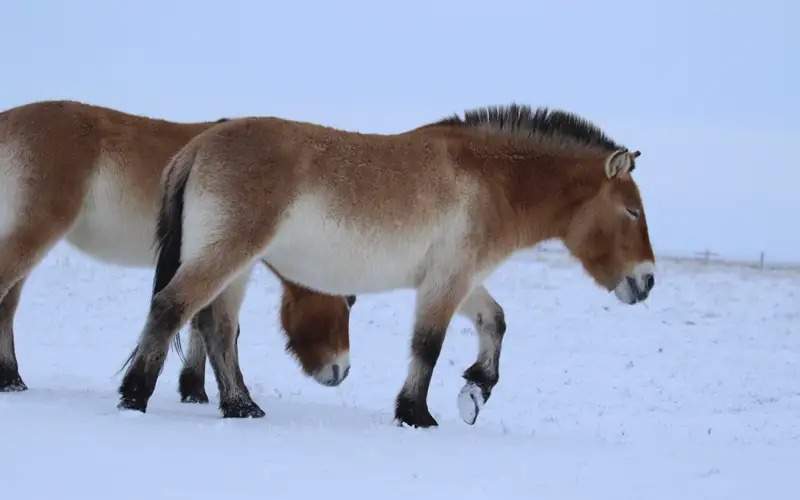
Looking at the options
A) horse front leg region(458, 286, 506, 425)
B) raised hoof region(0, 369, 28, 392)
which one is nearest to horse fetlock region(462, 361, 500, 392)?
horse front leg region(458, 286, 506, 425)

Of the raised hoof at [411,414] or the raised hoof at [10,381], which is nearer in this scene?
the raised hoof at [411,414]

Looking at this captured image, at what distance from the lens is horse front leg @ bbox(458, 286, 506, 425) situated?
26.3 ft

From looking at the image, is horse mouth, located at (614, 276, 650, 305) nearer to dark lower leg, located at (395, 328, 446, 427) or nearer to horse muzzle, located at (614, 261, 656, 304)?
horse muzzle, located at (614, 261, 656, 304)

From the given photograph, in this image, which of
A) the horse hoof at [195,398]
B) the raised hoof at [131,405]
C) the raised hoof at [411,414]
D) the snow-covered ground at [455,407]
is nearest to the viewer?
the snow-covered ground at [455,407]

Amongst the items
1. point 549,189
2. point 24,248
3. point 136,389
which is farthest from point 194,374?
point 549,189

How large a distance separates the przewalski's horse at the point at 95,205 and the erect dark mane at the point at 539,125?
1.95m

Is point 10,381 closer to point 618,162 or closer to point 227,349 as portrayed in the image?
point 227,349

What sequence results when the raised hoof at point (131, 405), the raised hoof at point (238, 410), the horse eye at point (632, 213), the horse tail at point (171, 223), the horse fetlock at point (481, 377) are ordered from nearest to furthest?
the raised hoof at point (131, 405) < the horse tail at point (171, 223) < the raised hoof at point (238, 410) < the horse fetlock at point (481, 377) < the horse eye at point (632, 213)

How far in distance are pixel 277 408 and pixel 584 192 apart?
308cm

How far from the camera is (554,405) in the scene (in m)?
13.3

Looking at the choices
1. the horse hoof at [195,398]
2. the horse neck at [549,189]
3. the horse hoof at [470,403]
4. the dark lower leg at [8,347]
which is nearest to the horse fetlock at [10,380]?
the dark lower leg at [8,347]

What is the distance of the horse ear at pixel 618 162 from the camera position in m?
8.03

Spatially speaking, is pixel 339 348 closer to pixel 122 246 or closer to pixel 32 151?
pixel 122 246

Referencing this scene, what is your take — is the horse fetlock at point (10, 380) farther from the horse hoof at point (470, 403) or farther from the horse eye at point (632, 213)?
the horse eye at point (632, 213)
